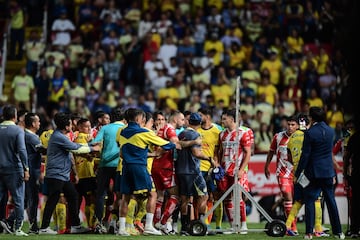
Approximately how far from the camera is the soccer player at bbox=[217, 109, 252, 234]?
20.4m

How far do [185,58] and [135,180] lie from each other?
15453mm

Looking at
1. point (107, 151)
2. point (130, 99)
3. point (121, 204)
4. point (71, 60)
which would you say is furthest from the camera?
point (71, 60)

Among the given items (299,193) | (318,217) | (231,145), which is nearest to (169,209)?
(231,145)

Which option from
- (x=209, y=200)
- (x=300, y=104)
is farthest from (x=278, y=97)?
(x=209, y=200)

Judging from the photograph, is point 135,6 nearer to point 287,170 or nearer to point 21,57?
point 21,57

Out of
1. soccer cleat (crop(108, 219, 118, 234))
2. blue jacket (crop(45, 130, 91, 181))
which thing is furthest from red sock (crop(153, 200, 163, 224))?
blue jacket (crop(45, 130, 91, 181))

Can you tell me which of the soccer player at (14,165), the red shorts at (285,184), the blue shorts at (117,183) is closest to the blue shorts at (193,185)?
the blue shorts at (117,183)

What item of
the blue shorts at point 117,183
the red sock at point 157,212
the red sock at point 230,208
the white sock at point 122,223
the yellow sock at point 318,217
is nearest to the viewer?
the white sock at point 122,223

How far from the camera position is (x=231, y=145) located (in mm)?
20828

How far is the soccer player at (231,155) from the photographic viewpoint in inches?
805

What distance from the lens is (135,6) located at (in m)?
36.4

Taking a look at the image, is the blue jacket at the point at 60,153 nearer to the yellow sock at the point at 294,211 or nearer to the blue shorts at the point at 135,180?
the blue shorts at the point at 135,180

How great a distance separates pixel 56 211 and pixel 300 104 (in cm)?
1290

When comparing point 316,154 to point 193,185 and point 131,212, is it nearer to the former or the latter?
point 193,185
